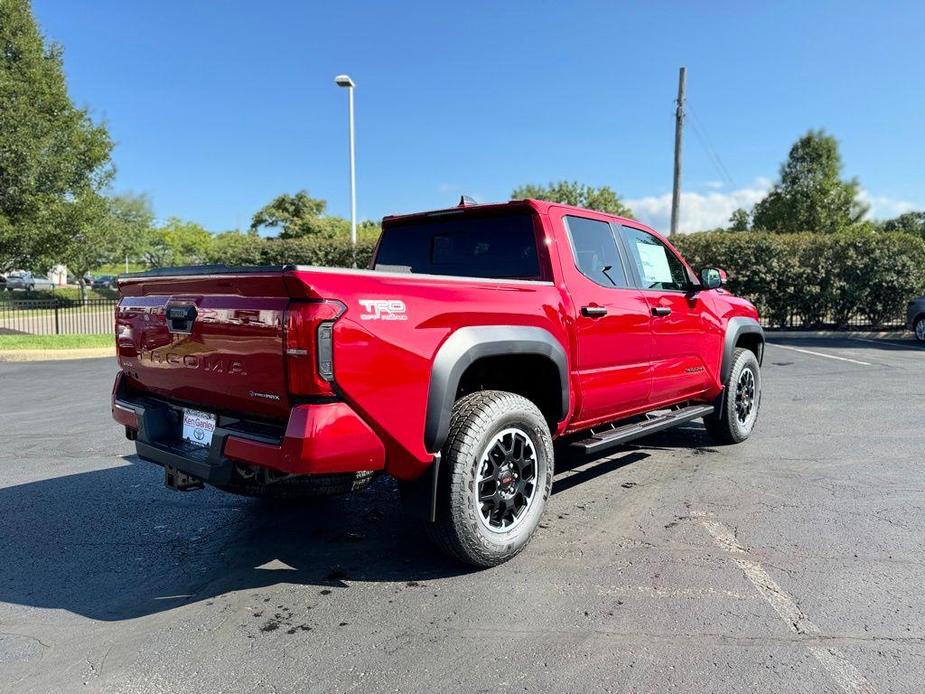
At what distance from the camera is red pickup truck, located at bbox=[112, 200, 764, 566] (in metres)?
2.64

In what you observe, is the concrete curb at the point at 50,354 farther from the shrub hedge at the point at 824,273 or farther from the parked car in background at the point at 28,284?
the parked car in background at the point at 28,284

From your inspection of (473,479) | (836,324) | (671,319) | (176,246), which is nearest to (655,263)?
(671,319)

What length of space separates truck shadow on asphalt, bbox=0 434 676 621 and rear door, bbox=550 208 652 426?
2.95ft

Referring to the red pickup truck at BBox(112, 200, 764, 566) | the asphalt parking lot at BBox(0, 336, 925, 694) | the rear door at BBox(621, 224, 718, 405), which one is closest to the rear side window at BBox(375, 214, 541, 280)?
the red pickup truck at BBox(112, 200, 764, 566)

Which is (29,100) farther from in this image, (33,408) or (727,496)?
(727,496)

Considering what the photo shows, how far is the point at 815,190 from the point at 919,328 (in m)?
20.1

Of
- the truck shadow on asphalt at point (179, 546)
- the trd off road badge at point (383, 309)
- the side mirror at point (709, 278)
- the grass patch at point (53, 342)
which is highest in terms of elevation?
the side mirror at point (709, 278)

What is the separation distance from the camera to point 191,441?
3.18m

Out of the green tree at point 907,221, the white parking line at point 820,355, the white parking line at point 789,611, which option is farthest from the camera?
the green tree at point 907,221

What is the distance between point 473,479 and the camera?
10.3 feet

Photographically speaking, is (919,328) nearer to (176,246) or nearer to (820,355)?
(820,355)

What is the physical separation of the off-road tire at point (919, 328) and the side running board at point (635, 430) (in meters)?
13.2

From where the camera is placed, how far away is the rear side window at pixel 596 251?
407cm

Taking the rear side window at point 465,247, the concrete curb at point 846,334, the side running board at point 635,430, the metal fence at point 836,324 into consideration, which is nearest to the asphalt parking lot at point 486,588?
the side running board at point 635,430
